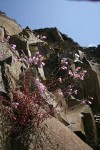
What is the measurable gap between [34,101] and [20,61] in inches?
98.4

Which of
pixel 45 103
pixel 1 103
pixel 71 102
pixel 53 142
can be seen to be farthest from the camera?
pixel 71 102

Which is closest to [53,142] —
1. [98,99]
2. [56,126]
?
[56,126]

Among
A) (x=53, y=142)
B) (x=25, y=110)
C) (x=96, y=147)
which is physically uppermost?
(x=25, y=110)

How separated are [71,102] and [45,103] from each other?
2547mm

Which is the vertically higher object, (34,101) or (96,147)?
(34,101)

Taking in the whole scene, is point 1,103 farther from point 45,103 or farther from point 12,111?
point 45,103

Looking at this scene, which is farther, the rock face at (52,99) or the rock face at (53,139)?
the rock face at (52,99)

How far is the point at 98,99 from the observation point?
1014 centimetres

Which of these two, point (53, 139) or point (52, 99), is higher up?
point (52, 99)

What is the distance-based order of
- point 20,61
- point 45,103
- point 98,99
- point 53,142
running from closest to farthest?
point 53,142
point 45,103
point 20,61
point 98,99

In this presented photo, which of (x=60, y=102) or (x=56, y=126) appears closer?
(x=56, y=126)

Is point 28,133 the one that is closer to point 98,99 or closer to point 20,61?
point 20,61

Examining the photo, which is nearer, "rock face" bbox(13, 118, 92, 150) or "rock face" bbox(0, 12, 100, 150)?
"rock face" bbox(13, 118, 92, 150)

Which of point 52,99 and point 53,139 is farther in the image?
point 52,99
